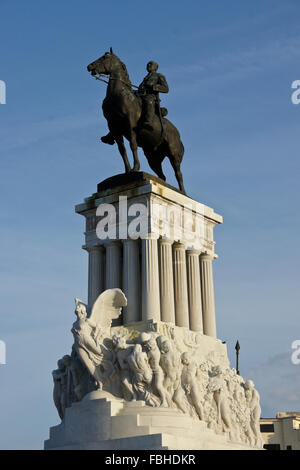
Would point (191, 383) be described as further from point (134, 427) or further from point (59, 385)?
point (59, 385)

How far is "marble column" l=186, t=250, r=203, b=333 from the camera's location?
112ft

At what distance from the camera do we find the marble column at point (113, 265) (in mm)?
33344

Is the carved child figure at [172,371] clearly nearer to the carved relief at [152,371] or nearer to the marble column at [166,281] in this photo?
the carved relief at [152,371]

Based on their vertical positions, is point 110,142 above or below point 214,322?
above

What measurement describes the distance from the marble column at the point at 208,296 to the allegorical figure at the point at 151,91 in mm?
6431

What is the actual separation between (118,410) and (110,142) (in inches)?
528

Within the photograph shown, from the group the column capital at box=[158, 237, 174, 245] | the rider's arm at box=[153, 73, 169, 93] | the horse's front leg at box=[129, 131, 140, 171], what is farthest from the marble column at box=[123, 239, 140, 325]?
the rider's arm at box=[153, 73, 169, 93]

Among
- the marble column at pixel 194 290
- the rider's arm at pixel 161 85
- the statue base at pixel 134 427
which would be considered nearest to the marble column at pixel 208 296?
the marble column at pixel 194 290

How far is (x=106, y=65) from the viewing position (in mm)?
35312

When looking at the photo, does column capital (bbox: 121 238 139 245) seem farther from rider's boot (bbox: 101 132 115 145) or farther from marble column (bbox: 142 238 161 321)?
rider's boot (bbox: 101 132 115 145)

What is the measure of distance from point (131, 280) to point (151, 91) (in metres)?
9.25

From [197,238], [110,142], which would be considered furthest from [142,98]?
[197,238]
